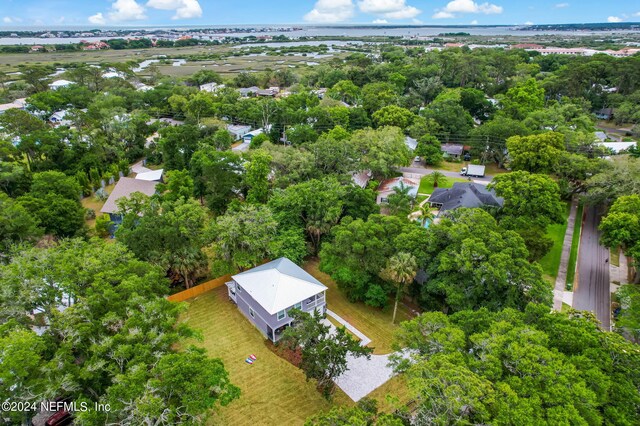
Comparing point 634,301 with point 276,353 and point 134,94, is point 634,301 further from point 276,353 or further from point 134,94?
point 134,94

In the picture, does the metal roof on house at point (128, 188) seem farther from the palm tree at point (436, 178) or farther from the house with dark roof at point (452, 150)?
the house with dark roof at point (452, 150)

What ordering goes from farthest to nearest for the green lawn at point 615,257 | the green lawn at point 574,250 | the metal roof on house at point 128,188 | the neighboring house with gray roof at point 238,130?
the neighboring house with gray roof at point 238,130 → the metal roof on house at point 128,188 → the green lawn at point 615,257 → the green lawn at point 574,250

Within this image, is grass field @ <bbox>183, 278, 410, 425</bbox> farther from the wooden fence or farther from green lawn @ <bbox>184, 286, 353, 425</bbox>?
the wooden fence

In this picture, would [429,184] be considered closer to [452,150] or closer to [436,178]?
[436,178]

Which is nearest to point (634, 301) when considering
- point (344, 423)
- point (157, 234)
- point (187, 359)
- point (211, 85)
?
point (344, 423)

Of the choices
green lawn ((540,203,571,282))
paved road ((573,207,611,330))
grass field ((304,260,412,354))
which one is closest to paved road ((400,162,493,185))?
green lawn ((540,203,571,282))

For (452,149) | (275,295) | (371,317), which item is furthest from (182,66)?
(371,317)


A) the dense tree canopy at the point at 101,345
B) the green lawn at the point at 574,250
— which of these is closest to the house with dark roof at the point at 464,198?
the green lawn at the point at 574,250
